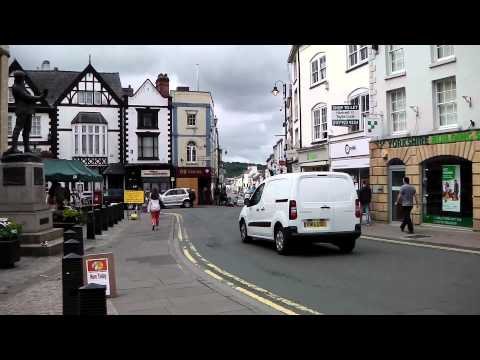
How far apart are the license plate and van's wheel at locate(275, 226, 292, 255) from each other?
22.6 inches

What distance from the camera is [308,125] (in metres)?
31.2

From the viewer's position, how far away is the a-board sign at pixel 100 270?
781 centimetres

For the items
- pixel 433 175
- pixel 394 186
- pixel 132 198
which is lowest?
pixel 132 198

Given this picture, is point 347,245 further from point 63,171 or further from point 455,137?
point 63,171

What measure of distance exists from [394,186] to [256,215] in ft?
31.1

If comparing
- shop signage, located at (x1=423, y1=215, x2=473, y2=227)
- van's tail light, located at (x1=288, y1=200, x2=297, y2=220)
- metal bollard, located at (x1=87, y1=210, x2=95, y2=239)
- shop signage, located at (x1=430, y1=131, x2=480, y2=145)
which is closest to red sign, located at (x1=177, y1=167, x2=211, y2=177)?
metal bollard, located at (x1=87, y1=210, x2=95, y2=239)

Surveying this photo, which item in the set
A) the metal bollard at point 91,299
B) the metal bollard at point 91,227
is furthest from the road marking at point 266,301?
the metal bollard at point 91,227

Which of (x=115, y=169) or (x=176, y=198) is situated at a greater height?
(x=115, y=169)

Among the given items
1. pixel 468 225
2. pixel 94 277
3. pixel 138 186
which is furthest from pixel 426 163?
pixel 138 186

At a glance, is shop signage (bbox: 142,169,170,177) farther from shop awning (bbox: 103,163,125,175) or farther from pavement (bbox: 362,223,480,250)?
pavement (bbox: 362,223,480,250)

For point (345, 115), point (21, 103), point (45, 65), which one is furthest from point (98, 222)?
point (45, 65)

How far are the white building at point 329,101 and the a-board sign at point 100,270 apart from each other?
16.3 meters

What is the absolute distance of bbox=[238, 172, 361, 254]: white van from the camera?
1206 centimetres

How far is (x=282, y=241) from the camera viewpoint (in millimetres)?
12352
